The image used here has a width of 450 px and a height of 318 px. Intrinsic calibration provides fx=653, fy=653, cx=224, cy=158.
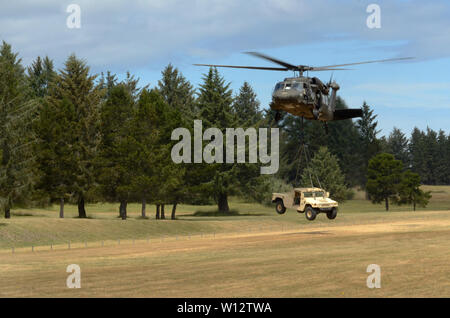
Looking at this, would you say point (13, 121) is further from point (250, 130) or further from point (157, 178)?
point (250, 130)

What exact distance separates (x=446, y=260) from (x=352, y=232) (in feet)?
90.2

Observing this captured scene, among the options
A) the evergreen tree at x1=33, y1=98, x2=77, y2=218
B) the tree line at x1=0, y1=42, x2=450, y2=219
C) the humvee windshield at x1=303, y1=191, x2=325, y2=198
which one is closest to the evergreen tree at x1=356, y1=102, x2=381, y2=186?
the tree line at x1=0, y1=42, x2=450, y2=219

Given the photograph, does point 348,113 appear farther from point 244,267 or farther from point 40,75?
point 40,75

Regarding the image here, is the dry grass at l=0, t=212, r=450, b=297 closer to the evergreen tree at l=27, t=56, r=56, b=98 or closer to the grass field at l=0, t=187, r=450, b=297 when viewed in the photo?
the grass field at l=0, t=187, r=450, b=297

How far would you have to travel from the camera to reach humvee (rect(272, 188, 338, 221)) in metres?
40.5

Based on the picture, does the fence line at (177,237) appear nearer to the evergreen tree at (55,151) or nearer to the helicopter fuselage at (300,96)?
the evergreen tree at (55,151)

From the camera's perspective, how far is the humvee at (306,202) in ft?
133

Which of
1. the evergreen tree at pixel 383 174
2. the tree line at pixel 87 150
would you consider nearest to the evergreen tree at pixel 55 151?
the tree line at pixel 87 150

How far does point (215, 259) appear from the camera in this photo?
4597 cm

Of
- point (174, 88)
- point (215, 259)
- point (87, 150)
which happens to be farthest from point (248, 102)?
point (215, 259)

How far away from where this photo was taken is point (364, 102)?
161625 millimetres

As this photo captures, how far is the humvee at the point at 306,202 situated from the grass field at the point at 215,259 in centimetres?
349

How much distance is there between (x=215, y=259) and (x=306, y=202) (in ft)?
29.5

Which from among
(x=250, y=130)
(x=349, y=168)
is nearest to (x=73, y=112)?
(x=250, y=130)
